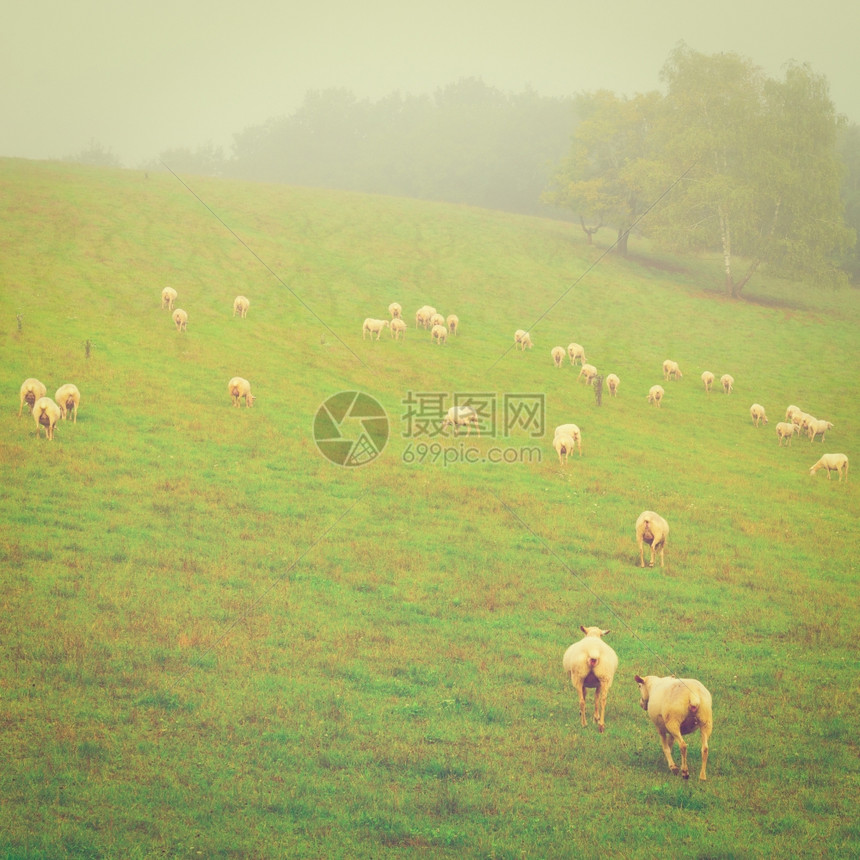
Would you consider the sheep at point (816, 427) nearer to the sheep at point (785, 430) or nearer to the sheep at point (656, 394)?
the sheep at point (785, 430)

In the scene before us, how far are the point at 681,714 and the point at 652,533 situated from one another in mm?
8338

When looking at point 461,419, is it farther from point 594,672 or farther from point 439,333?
point 594,672

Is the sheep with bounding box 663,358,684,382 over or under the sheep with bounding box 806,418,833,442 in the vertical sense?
over

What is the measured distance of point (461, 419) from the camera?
27.7 m

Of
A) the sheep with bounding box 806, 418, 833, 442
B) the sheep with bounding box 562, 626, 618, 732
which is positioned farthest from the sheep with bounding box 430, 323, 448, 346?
the sheep with bounding box 562, 626, 618, 732

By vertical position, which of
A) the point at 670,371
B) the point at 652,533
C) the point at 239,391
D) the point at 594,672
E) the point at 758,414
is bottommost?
the point at 594,672

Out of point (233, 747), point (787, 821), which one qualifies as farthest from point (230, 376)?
point (787, 821)

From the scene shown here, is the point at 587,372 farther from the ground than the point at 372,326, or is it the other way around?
the point at 372,326

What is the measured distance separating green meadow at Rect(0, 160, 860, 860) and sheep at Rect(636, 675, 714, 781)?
13.1 inches

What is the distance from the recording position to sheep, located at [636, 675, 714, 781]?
9461 millimetres

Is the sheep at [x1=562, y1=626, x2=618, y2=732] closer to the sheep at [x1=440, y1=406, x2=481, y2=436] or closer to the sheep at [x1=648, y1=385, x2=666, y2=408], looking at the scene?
the sheep at [x1=440, y1=406, x2=481, y2=436]

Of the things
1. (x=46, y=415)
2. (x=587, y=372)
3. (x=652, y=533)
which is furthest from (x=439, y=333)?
(x=652, y=533)

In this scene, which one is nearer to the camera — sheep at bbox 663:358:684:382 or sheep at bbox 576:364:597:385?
sheep at bbox 576:364:597:385

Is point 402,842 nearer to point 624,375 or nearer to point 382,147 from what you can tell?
point 624,375
